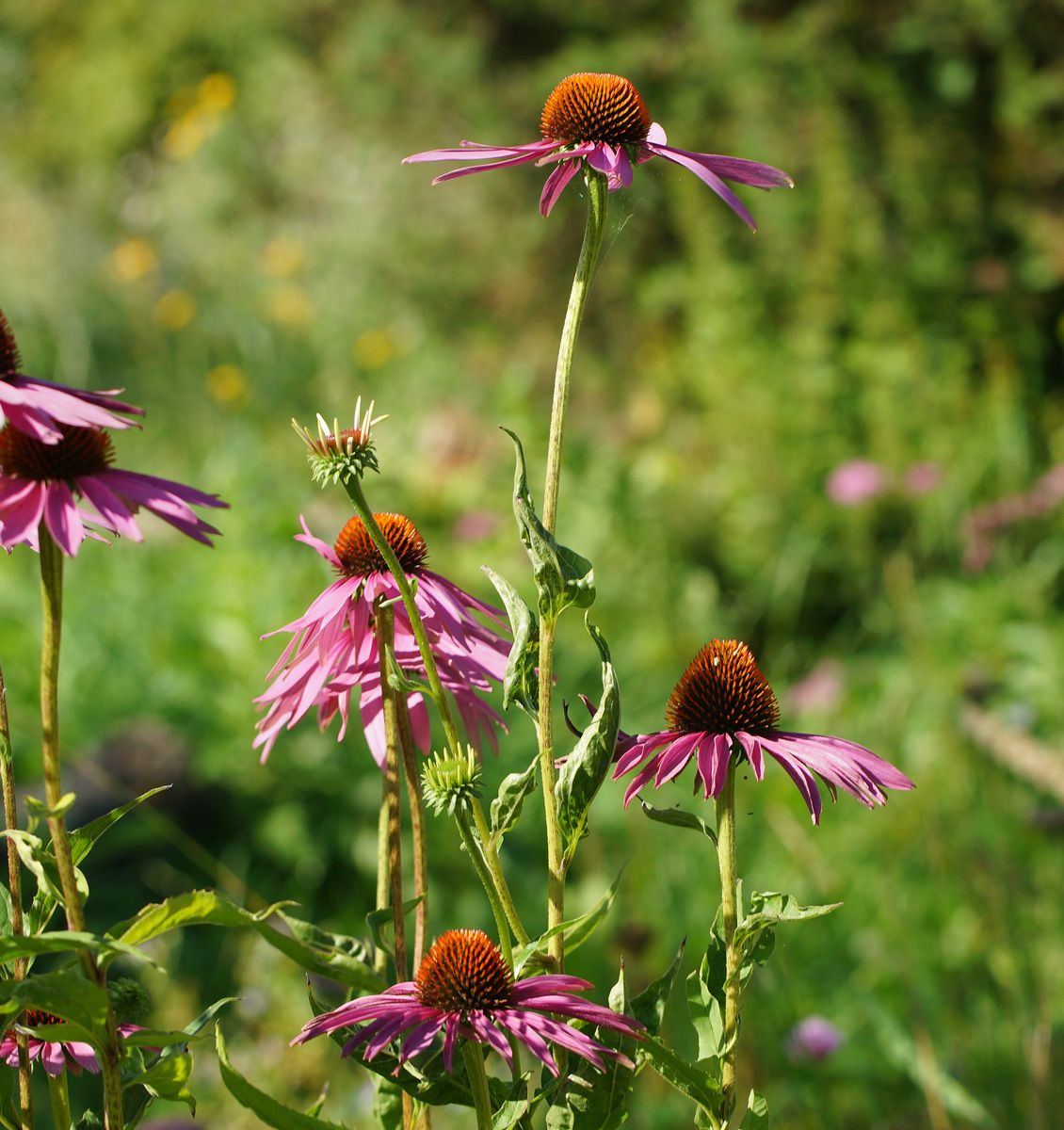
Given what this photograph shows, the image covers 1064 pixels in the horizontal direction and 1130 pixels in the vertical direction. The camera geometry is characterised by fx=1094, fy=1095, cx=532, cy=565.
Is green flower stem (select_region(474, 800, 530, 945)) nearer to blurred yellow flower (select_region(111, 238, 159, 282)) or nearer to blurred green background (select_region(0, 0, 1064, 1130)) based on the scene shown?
blurred green background (select_region(0, 0, 1064, 1130))

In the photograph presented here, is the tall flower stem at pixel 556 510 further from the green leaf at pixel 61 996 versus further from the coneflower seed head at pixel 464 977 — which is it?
the green leaf at pixel 61 996

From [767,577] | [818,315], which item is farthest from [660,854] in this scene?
[818,315]

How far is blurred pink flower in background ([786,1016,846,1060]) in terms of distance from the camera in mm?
1197

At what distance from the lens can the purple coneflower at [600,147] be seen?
583mm

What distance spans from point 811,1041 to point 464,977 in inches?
40.0

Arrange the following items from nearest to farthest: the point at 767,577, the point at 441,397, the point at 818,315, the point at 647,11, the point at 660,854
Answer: the point at 660,854, the point at 767,577, the point at 818,315, the point at 647,11, the point at 441,397

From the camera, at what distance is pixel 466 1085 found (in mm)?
542

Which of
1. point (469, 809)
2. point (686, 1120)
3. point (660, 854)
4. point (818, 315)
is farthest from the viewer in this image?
point (818, 315)

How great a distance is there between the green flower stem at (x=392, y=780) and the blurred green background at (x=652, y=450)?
0.91 ft

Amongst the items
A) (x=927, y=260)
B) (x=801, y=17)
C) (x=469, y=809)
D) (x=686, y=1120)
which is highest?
(x=801, y=17)

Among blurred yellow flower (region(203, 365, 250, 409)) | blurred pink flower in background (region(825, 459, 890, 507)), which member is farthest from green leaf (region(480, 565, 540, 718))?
blurred yellow flower (region(203, 365, 250, 409))

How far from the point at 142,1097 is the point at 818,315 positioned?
12.2 ft

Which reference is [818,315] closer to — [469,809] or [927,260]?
[927,260]

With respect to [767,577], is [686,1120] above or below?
below
